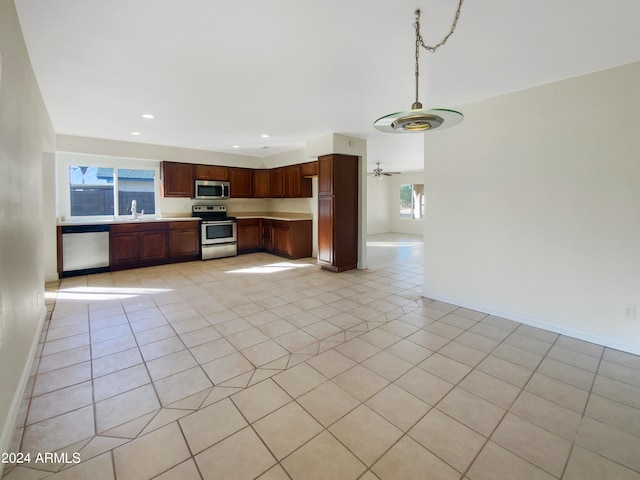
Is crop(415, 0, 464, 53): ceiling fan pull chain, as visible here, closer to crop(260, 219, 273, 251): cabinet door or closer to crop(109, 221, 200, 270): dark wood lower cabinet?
crop(260, 219, 273, 251): cabinet door

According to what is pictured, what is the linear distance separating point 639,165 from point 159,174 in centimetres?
750

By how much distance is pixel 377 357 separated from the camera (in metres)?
2.54

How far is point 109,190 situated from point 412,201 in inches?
378

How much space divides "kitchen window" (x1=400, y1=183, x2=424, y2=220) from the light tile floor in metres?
8.20

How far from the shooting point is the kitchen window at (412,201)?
11.3 m

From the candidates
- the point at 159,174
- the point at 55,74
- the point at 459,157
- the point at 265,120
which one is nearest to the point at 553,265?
the point at 459,157

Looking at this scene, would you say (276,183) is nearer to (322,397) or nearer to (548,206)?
(548,206)

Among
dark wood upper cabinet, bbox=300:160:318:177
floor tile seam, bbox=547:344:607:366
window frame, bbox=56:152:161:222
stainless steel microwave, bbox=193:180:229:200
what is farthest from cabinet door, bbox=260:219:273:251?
floor tile seam, bbox=547:344:607:366

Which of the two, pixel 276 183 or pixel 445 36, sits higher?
pixel 445 36

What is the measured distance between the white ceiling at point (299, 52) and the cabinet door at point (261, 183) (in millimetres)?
3553

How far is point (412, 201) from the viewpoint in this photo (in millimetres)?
11453

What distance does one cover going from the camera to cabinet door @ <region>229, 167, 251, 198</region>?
7.21 m

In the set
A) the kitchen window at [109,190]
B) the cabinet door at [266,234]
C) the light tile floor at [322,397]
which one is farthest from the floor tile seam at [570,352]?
the kitchen window at [109,190]

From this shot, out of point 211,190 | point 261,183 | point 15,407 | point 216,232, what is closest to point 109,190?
point 211,190
